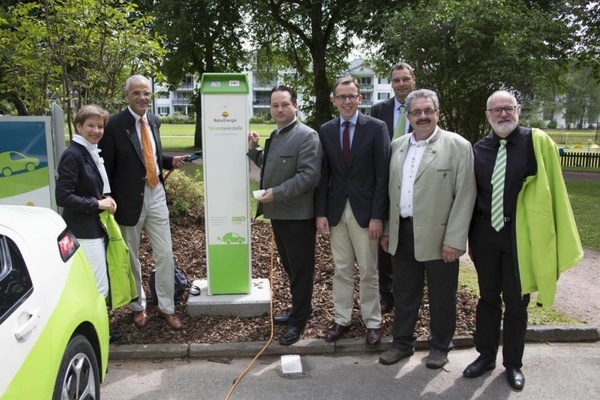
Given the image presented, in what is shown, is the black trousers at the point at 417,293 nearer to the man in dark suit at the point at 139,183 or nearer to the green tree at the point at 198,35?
the man in dark suit at the point at 139,183

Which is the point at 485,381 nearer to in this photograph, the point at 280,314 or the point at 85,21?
the point at 280,314

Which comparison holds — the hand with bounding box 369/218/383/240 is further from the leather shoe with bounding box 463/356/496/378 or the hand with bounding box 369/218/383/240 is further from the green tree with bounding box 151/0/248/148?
the green tree with bounding box 151/0/248/148

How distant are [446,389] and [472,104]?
33.6 feet

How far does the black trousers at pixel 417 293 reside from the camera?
4.10 metres

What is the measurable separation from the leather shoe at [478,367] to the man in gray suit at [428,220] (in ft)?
0.75

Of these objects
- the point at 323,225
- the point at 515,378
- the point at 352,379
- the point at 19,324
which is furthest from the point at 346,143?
the point at 19,324

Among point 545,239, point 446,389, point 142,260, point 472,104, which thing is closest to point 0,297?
point 446,389

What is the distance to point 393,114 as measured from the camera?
201 inches

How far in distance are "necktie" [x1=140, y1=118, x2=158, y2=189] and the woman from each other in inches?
15.9

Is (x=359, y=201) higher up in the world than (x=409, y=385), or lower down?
higher up

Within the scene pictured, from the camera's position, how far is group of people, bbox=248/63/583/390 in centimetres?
368

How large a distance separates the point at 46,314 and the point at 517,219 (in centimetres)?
298

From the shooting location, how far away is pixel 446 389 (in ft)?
12.7

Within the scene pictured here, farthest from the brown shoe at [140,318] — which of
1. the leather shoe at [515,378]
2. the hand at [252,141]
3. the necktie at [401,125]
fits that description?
the leather shoe at [515,378]
